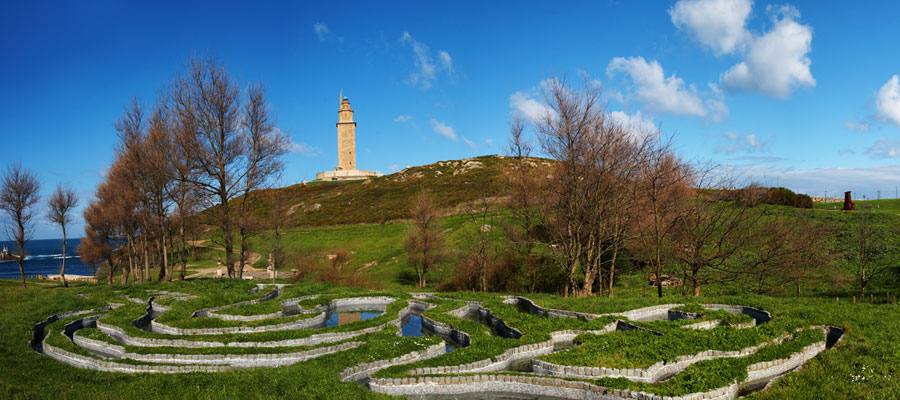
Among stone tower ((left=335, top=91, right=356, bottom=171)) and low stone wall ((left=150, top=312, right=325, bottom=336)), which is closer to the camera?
low stone wall ((left=150, top=312, right=325, bottom=336))

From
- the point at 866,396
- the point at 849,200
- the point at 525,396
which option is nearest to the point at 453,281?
the point at 525,396

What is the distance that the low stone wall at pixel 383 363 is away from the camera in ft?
52.0

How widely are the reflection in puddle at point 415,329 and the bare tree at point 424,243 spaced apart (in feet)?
53.3

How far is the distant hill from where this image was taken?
92000 mm

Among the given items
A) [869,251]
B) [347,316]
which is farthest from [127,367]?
[869,251]

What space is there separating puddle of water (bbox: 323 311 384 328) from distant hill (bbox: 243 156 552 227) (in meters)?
45.0

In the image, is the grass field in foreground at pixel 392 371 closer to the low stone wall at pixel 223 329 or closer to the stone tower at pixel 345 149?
the low stone wall at pixel 223 329

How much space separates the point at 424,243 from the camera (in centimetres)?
4434

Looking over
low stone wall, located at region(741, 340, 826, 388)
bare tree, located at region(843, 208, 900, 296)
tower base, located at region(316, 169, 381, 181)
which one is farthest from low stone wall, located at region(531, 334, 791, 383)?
tower base, located at region(316, 169, 381, 181)

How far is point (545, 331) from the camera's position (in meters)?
20.6

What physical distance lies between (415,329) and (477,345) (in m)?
6.16

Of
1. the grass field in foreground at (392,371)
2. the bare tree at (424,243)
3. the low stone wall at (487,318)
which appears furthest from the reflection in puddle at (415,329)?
the bare tree at (424,243)

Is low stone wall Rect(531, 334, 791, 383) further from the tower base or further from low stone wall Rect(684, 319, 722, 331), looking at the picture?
the tower base

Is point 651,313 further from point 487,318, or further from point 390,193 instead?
point 390,193
